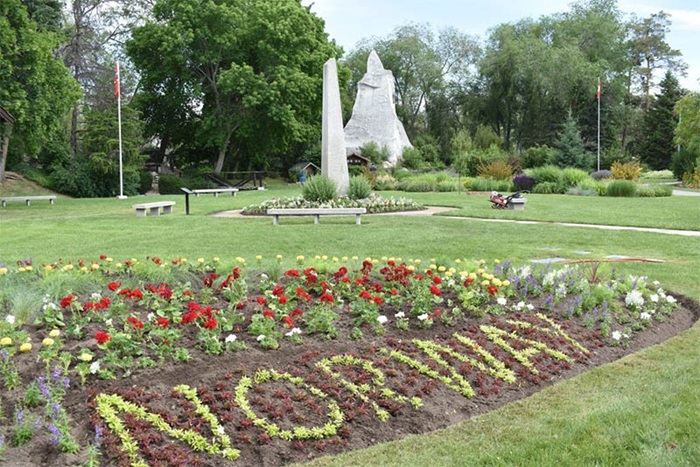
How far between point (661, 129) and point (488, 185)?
2999 centimetres

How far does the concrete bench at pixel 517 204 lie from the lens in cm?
1780

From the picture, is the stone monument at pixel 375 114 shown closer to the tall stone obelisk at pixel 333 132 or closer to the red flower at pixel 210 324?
the tall stone obelisk at pixel 333 132

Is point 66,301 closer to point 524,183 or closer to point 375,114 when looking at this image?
point 524,183

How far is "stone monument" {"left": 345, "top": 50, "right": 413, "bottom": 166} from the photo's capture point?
182 ft

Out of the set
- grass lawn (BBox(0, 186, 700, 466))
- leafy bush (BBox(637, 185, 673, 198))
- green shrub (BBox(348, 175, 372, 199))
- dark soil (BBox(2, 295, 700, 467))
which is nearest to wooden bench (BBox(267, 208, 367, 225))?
grass lawn (BBox(0, 186, 700, 466))

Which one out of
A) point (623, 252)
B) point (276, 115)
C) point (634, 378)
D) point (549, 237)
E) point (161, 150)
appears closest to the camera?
point (634, 378)

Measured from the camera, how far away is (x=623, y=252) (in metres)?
9.59

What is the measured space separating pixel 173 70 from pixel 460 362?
36.1 metres

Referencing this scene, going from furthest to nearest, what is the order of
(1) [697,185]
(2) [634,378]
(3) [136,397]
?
(1) [697,185]
(2) [634,378]
(3) [136,397]

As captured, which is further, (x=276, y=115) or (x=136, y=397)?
(x=276, y=115)

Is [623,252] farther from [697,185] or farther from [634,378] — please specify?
[697,185]

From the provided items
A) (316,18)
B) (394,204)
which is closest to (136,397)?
(394,204)

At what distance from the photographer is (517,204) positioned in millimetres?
18000

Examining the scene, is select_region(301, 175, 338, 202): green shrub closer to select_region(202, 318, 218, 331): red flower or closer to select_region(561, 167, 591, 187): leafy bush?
select_region(202, 318, 218, 331): red flower
